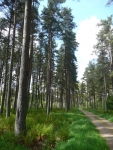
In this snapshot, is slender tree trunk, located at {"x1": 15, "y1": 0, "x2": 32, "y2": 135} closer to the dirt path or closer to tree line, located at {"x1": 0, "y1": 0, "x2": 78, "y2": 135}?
tree line, located at {"x1": 0, "y1": 0, "x2": 78, "y2": 135}

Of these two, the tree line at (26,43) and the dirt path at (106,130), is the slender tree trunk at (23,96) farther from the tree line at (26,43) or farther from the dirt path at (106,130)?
the dirt path at (106,130)

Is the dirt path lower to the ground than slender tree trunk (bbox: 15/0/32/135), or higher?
lower

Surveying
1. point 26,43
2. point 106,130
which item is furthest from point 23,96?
point 106,130

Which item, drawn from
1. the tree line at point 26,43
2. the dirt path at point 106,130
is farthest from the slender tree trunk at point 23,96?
the dirt path at point 106,130

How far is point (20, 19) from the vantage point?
1886 cm

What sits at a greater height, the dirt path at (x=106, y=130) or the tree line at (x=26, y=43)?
the tree line at (x=26, y=43)

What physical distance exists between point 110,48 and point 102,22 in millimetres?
4558

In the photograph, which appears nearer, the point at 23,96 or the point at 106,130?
the point at 23,96

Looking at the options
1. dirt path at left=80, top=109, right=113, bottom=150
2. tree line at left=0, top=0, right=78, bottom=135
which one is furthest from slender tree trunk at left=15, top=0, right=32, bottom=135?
dirt path at left=80, top=109, right=113, bottom=150

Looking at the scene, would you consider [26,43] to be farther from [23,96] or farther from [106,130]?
[106,130]

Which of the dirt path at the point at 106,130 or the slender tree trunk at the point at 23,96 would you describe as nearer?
the slender tree trunk at the point at 23,96

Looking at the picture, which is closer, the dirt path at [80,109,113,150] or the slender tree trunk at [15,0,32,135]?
the slender tree trunk at [15,0,32,135]

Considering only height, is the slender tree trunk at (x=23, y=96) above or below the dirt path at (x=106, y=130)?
above

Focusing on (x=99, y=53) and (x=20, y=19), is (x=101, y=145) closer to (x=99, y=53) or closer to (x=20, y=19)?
(x=20, y=19)
